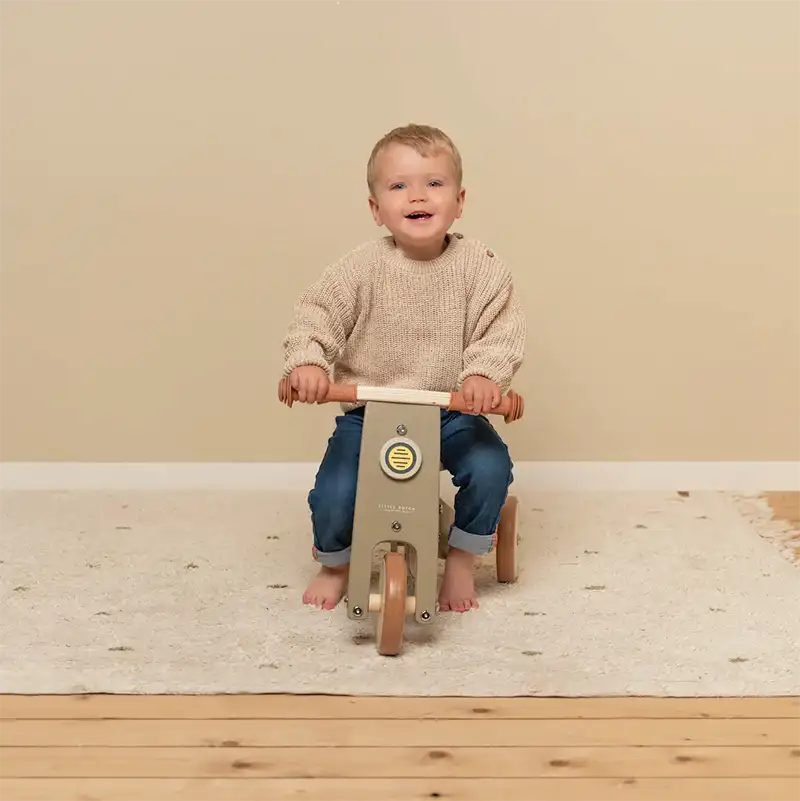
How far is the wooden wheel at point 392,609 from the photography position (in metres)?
1.20

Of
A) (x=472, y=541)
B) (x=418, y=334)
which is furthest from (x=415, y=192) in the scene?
(x=472, y=541)

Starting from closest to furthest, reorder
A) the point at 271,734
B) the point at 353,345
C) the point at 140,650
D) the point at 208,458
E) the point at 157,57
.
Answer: the point at 271,734 → the point at 140,650 → the point at 353,345 → the point at 157,57 → the point at 208,458

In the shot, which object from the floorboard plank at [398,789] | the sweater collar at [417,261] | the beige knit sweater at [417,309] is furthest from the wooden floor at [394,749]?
the sweater collar at [417,261]

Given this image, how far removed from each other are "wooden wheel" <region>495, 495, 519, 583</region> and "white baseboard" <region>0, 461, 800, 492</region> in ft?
1.71

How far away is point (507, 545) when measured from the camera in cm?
147

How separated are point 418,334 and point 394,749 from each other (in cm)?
60

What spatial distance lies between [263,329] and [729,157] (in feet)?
3.04

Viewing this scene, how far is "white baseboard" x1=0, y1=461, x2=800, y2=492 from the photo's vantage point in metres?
2.00

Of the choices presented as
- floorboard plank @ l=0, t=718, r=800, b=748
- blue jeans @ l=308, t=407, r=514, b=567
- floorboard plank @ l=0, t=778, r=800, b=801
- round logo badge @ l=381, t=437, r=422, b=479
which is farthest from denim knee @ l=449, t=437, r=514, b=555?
floorboard plank @ l=0, t=778, r=800, b=801

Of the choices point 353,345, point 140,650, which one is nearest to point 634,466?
point 353,345

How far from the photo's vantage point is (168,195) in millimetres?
1905

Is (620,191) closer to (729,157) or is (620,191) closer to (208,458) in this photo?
(729,157)

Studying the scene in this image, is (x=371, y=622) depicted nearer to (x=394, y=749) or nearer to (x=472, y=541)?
(x=472, y=541)

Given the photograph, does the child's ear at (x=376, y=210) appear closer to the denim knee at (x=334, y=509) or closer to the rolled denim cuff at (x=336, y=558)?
the denim knee at (x=334, y=509)
